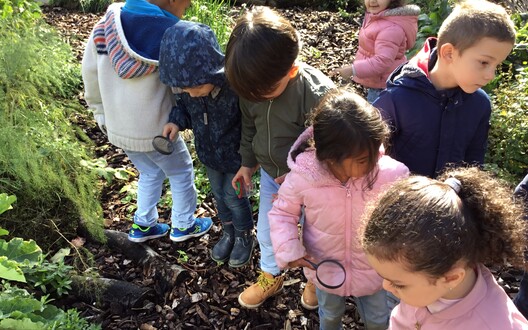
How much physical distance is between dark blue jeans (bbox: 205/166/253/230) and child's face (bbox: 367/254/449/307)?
1441 mm

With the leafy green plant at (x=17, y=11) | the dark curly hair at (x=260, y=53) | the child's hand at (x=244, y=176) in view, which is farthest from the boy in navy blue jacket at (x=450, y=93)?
the leafy green plant at (x=17, y=11)

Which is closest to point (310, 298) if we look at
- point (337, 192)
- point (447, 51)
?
point (337, 192)

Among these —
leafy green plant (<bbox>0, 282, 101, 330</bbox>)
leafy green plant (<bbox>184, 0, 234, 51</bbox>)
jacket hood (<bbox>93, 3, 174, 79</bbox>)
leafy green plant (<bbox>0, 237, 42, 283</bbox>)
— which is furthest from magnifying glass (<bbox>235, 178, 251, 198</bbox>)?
leafy green plant (<bbox>184, 0, 234, 51</bbox>)

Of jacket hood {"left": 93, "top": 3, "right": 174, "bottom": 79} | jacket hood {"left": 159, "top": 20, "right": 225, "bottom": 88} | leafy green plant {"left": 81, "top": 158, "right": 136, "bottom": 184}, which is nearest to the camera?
jacket hood {"left": 159, "top": 20, "right": 225, "bottom": 88}

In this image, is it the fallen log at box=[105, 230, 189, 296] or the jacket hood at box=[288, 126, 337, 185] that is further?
the fallen log at box=[105, 230, 189, 296]

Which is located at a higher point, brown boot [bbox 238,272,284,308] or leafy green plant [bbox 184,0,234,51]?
leafy green plant [bbox 184,0,234,51]

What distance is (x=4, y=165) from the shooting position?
3.06 meters

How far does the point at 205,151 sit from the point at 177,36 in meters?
0.67

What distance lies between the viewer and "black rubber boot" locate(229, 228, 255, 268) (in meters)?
2.97

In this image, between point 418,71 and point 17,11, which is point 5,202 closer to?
point 418,71

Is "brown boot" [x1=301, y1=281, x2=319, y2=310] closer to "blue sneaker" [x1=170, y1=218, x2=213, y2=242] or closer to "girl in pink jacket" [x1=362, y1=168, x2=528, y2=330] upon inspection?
"blue sneaker" [x1=170, y1=218, x2=213, y2=242]

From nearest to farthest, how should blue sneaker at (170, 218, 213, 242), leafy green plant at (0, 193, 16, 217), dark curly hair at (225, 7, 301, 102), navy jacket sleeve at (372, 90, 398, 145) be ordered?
1. dark curly hair at (225, 7, 301, 102)
2. navy jacket sleeve at (372, 90, 398, 145)
3. leafy green plant at (0, 193, 16, 217)
4. blue sneaker at (170, 218, 213, 242)

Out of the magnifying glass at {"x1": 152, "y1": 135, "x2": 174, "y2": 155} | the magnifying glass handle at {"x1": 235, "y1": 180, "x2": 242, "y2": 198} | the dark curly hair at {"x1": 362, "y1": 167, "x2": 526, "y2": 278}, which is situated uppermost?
the dark curly hair at {"x1": 362, "y1": 167, "x2": 526, "y2": 278}

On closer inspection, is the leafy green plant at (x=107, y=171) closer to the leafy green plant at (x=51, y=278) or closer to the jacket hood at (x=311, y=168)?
the leafy green plant at (x=51, y=278)
